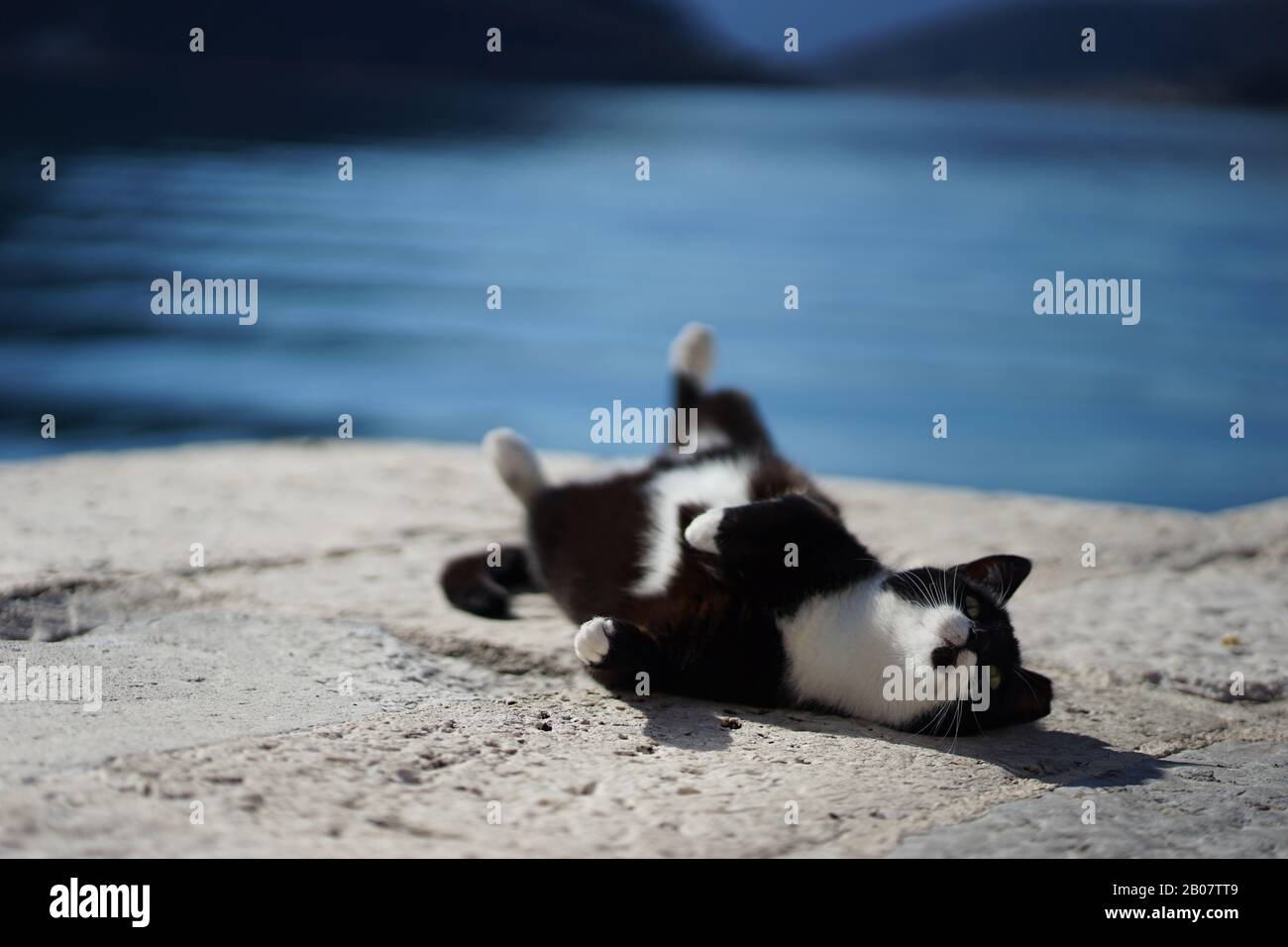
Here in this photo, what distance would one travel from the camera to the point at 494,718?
2.09m

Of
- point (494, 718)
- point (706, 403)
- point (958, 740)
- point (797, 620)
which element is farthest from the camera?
point (706, 403)

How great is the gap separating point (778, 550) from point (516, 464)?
98cm

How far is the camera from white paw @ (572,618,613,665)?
86.8 inches

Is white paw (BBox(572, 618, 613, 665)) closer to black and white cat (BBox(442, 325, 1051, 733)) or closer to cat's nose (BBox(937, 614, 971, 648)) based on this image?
black and white cat (BBox(442, 325, 1051, 733))

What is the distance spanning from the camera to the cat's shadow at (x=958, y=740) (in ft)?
6.62

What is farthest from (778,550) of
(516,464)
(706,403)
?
(706,403)

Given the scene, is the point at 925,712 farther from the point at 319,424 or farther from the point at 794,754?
the point at 319,424

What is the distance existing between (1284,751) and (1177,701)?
10.3 inches

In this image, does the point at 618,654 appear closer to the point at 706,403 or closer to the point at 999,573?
the point at 999,573

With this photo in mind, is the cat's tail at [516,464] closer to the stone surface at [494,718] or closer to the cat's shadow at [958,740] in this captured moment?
the stone surface at [494,718]

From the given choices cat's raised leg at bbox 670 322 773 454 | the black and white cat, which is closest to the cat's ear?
the black and white cat

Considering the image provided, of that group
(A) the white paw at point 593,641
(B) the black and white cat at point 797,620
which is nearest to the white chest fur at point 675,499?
(B) the black and white cat at point 797,620

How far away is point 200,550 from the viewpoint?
118 inches
